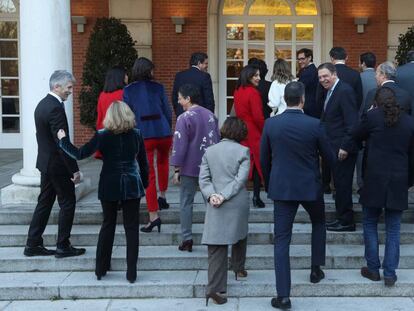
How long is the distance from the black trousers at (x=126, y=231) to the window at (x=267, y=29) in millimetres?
8361

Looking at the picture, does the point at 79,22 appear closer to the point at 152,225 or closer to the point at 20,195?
the point at 20,195

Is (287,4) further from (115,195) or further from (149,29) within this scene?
(115,195)

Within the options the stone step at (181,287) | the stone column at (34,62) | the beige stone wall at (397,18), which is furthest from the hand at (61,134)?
the beige stone wall at (397,18)

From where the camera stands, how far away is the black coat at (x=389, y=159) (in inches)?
241

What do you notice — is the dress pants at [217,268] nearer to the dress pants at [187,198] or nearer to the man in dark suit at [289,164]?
the man in dark suit at [289,164]

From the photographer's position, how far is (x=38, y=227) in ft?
22.9

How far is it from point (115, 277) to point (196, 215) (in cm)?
141

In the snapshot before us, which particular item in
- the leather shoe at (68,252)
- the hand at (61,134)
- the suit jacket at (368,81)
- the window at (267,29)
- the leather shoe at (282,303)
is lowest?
the leather shoe at (282,303)

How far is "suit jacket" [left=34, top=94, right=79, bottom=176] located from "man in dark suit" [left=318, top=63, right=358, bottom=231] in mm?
2592

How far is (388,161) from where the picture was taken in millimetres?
6141

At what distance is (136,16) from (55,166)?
777 centimetres

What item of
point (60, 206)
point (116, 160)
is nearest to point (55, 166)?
point (60, 206)

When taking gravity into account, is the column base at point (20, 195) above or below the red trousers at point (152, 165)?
below

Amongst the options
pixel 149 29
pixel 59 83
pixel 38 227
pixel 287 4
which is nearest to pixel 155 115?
pixel 59 83
